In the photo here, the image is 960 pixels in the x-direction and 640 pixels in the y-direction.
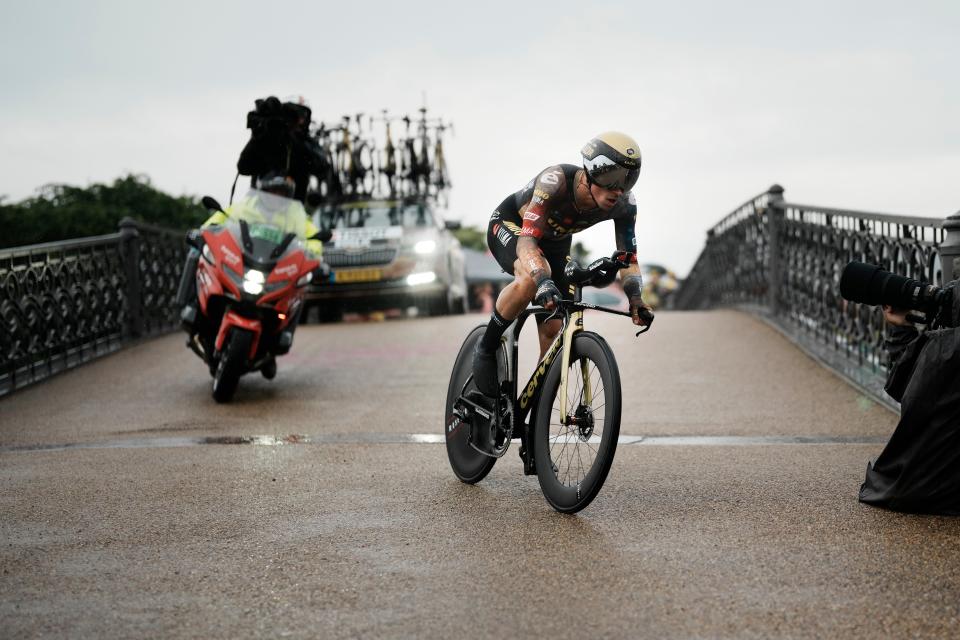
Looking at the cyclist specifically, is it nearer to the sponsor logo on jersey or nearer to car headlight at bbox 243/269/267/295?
the sponsor logo on jersey

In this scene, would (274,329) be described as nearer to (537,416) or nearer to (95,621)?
(537,416)

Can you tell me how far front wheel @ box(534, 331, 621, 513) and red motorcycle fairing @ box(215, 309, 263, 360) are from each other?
4.33 meters

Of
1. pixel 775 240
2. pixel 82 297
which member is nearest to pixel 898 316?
pixel 775 240

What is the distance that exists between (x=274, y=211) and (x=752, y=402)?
14.0ft

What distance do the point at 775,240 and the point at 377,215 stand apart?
6450 mm

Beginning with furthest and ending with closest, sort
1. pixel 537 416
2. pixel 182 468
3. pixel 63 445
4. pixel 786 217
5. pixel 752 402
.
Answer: pixel 786 217 → pixel 752 402 → pixel 63 445 → pixel 182 468 → pixel 537 416

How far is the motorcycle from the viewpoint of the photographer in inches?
366

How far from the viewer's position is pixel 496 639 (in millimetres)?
3619

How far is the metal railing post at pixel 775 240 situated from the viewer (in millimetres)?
14305

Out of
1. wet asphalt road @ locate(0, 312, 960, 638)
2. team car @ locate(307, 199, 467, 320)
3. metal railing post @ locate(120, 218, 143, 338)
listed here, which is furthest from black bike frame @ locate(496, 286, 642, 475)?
team car @ locate(307, 199, 467, 320)

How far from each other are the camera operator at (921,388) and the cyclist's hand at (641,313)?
869 millimetres

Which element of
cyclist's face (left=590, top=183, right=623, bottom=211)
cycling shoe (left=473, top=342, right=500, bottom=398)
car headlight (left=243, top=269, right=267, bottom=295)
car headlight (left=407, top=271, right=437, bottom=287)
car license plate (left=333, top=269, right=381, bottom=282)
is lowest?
car headlight (left=407, top=271, right=437, bottom=287)

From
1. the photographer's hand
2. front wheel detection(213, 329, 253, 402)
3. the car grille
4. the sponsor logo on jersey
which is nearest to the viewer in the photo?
Result: the photographer's hand

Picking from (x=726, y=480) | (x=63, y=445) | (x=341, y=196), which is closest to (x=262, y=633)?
(x=726, y=480)
